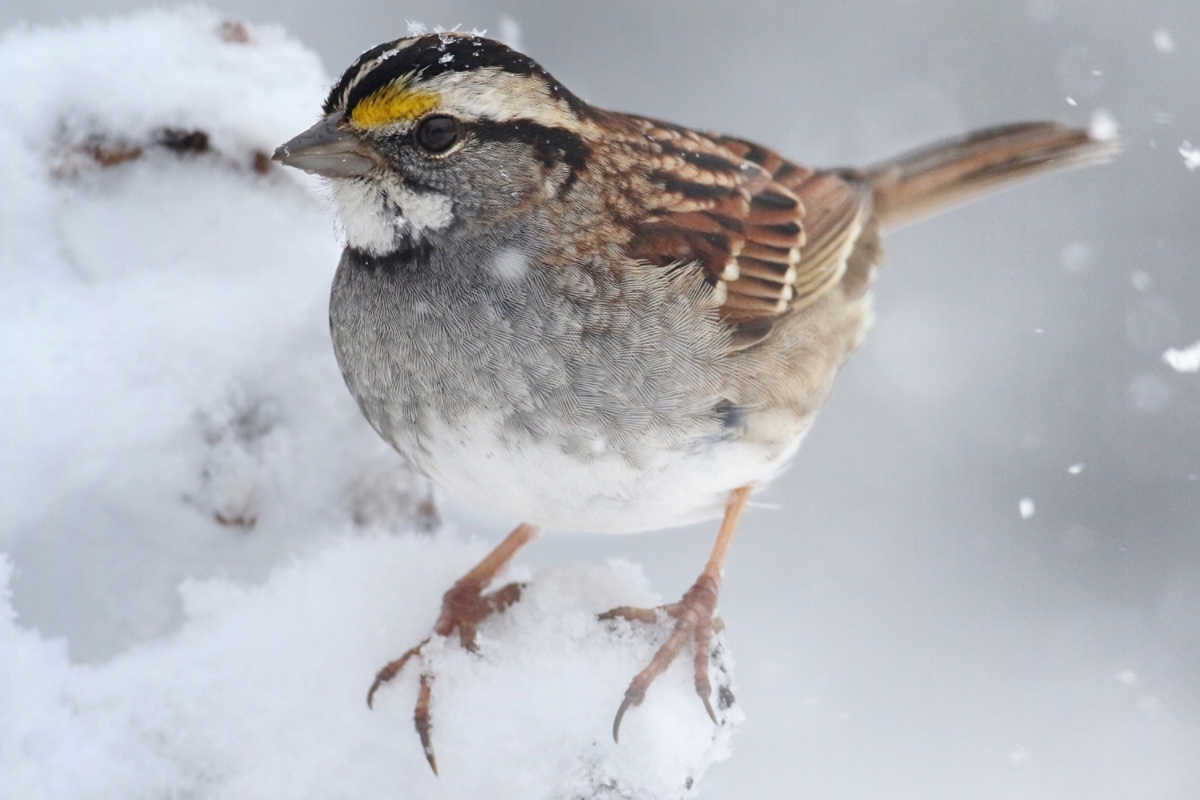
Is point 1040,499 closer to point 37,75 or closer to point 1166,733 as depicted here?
point 1166,733

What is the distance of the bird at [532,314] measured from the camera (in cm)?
219

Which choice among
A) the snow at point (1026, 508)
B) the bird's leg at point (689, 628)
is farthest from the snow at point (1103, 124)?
the bird's leg at point (689, 628)

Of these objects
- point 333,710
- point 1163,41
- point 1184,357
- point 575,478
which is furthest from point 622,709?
point 1163,41

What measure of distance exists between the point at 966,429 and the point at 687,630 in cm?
312

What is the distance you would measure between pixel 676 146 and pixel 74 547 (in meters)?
1.57

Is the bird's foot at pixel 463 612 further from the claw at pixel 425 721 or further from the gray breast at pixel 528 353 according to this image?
the gray breast at pixel 528 353

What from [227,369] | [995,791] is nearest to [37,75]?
[227,369]

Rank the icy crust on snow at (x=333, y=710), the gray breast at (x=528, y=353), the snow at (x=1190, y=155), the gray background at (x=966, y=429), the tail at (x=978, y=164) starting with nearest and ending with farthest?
1. the icy crust on snow at (x=333, y=710)
2. the gray breast at (x=528, y=353)
3. the tail at (x=978, y=164)
4. the gray background at (x=966, y=429)
5. the snow at (x=1190, y=155)

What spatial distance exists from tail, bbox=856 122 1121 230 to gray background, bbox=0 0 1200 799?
4.25 feet

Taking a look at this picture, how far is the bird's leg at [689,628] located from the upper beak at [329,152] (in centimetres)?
101

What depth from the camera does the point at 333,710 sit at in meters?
2.21

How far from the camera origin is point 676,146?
9.07ft

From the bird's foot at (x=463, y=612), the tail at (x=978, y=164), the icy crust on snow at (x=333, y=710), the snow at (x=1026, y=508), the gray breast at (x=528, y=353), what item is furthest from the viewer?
the snow at (x=1026, y=508)

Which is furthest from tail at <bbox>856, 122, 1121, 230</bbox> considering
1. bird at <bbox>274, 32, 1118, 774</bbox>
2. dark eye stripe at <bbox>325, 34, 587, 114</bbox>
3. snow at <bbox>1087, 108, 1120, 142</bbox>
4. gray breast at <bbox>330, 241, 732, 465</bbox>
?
dark eye stripe at <bbox>325, 34, 587, 114</bbox>
